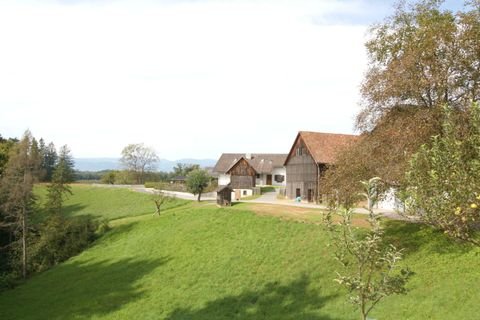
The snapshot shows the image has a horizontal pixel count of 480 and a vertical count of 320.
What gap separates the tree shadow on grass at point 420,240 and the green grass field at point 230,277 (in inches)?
2.5

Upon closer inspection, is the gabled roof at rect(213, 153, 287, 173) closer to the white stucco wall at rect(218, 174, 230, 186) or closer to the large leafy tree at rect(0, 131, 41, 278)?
the white stucco wall at rect(218, 174, 230, 186)

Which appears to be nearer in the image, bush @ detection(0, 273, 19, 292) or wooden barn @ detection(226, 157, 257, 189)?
bush @ detection(0, 273, 19, 292)

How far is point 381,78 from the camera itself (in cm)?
2827

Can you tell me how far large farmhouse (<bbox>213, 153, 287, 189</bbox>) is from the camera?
2997 inches

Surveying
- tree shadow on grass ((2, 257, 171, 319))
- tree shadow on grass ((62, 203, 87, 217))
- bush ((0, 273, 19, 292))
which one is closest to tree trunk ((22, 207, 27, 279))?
bush ((0, 273, 19, 292))

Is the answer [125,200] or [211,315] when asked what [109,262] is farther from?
[125,200]

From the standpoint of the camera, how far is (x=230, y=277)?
3111cm

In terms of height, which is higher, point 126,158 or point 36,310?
point 126,158

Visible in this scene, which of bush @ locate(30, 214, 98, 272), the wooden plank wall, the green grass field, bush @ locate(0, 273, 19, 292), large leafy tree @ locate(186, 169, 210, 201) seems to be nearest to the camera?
the green grass field

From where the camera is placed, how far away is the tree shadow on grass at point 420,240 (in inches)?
1057

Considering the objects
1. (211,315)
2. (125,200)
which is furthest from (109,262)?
(125,200)

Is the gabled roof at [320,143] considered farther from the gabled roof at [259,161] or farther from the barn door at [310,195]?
the gabled roof at [259,161]

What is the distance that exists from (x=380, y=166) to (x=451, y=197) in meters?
15.6

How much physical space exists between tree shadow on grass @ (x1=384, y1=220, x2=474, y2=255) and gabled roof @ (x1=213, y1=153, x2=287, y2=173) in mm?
51925
